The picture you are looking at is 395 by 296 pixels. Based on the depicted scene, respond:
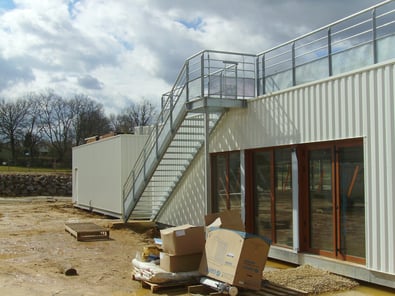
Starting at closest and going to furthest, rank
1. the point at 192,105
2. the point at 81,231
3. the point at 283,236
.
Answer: the point at 283,236, the point at 192,105, the point at 81,231

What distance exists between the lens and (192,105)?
13062mm

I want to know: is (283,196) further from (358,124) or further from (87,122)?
(87,122)

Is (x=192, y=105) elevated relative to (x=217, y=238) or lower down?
elevated

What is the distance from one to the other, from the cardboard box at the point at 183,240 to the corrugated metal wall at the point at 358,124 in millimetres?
3019

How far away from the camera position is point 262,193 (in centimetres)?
1235

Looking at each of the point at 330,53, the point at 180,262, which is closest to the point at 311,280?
the point at 180,262

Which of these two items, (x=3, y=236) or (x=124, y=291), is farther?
(x=3, y=236)

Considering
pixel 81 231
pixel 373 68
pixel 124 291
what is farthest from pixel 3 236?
pixel 373 68

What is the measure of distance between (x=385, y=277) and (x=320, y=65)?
15.0 feet

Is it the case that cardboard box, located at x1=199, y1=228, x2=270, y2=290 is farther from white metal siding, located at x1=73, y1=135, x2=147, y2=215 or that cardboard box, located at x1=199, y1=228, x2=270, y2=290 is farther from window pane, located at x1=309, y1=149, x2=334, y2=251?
white metal siding, located at x1=73, y1=135, x2=147, y2=215

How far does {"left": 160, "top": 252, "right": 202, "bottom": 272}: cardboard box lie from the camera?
8922 millimetres

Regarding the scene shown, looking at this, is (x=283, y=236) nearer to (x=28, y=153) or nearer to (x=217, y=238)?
(x=217, y=238)

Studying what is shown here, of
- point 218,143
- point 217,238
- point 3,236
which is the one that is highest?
point 218,143

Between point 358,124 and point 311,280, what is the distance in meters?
2.99
